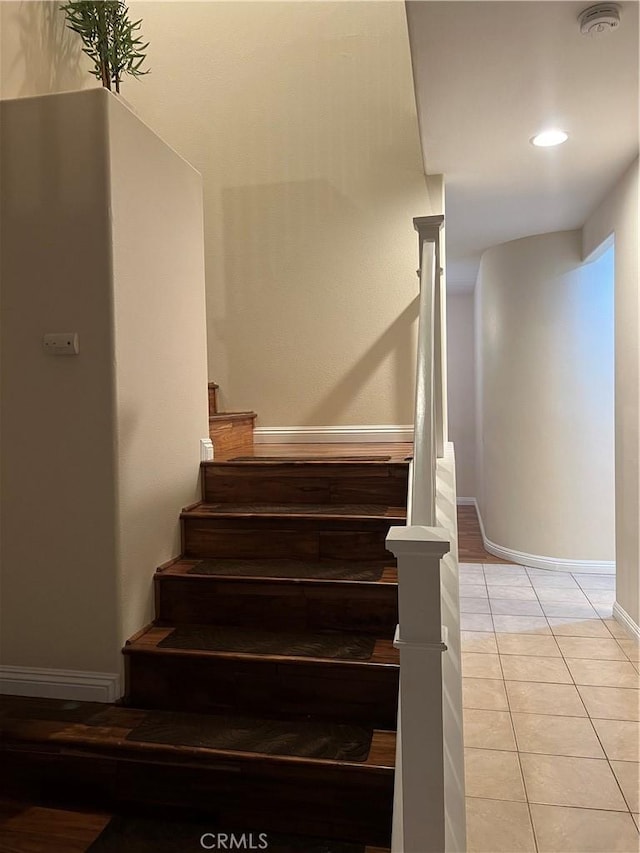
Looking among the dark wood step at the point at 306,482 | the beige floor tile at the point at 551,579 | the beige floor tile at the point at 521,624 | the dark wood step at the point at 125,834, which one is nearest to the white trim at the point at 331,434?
the dark wood step at the point at 306,482

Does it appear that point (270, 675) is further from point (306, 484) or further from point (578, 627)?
point (578, 627)

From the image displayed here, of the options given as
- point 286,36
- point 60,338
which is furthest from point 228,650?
point 286,36

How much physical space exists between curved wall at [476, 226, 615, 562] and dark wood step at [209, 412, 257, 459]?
2829 millimetres

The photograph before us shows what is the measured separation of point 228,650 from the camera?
217 centimetres

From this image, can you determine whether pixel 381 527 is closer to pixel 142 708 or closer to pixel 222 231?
pixel 142 708

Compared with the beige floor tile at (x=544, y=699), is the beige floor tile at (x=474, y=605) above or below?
above

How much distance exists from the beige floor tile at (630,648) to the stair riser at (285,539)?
221cm

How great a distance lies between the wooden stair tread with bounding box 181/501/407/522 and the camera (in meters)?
2.55

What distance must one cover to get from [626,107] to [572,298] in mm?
2751

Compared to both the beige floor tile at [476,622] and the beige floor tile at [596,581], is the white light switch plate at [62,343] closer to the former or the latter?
the beige floor tile at [476,622]

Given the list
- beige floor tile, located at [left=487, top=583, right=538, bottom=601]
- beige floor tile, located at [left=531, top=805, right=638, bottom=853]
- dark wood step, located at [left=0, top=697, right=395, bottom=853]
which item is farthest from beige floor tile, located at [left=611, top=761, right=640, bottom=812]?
beige floor tile, located at [left=487, top=583, right=538, bottom=601]

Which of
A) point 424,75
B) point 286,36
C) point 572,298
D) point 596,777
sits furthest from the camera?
point 572,298

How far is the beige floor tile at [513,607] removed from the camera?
4645 mm

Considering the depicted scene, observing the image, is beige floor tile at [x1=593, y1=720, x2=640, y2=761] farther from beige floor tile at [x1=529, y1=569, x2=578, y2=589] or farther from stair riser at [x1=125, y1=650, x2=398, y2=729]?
beige floor tile at [x1=529, y1=569, x2=578, y2=589]
